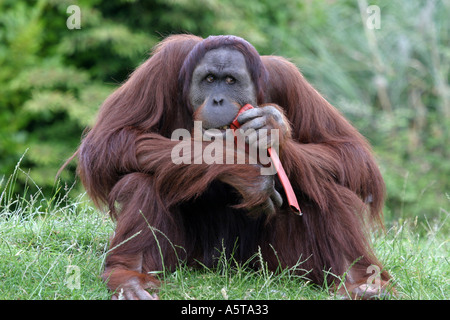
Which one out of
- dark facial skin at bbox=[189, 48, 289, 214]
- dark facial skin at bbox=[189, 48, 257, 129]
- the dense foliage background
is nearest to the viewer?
dark facial skin at bbox=[189, 48, 289, 214]

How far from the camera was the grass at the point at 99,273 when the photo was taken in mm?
3289

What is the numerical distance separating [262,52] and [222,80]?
19.3 feet

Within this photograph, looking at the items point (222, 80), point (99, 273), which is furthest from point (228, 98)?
point (99, 273)

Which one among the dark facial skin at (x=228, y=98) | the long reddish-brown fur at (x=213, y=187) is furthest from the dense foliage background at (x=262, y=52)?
the dark facial skin at (x=228, y=98)

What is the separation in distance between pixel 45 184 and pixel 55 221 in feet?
11.1

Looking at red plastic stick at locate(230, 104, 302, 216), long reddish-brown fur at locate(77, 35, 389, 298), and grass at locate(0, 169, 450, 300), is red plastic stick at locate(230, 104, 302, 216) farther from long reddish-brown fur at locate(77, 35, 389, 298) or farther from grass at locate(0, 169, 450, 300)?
grass at locate(0, 169, 450, 300)

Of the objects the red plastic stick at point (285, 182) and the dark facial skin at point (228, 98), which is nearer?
the red plastic stick at point (285, 182)

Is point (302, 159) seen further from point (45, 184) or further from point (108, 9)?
point (108, 9)

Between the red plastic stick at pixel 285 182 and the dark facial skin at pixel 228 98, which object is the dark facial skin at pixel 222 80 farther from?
the red plastic stick at pixel 285 182

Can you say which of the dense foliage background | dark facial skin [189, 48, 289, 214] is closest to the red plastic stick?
dark facial skin [189, 48, 289, 214]

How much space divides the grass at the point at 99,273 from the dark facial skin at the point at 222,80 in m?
0.92

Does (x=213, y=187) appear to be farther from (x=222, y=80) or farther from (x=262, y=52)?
(x=262, y=52)

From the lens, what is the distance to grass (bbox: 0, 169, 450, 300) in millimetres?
3289

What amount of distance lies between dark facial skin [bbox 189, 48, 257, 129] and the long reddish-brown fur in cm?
16
